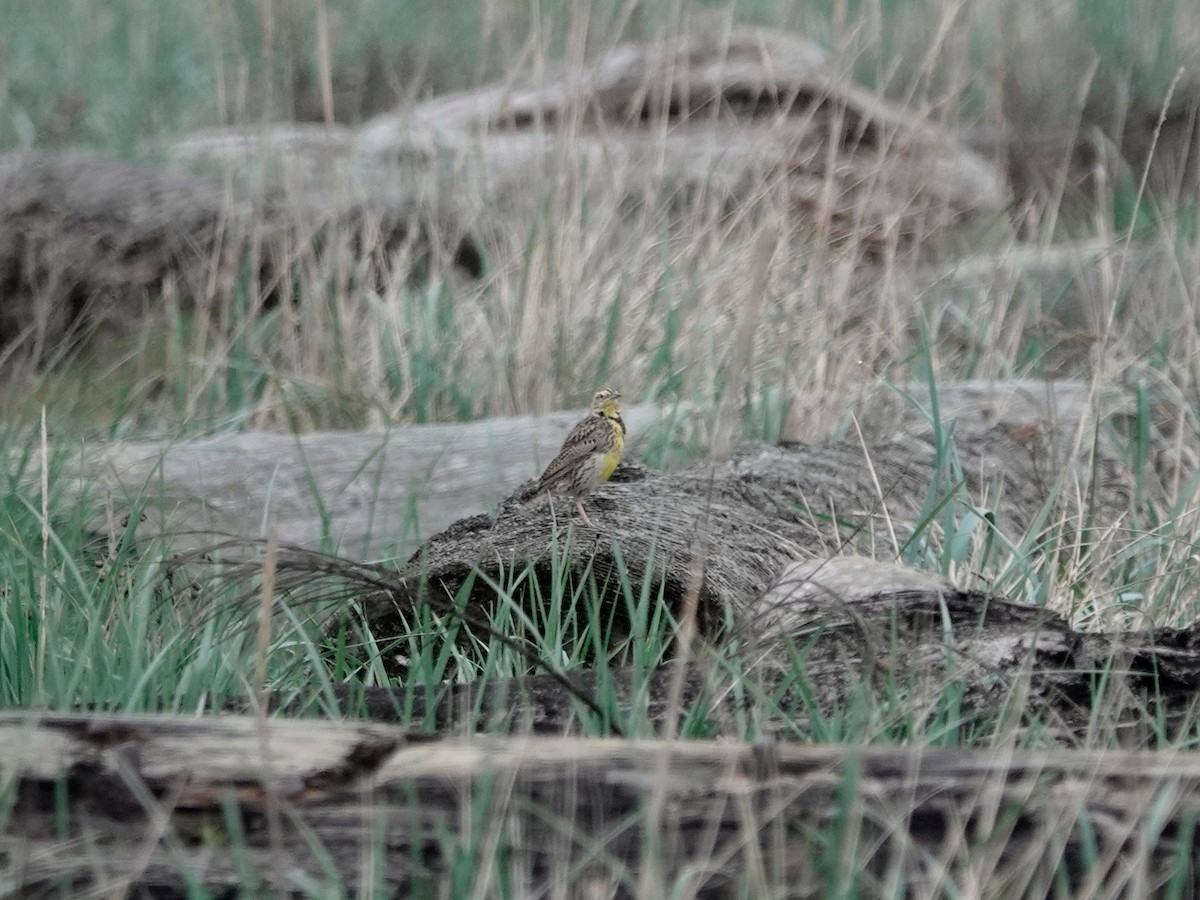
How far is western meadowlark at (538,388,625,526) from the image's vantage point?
334 centimetres

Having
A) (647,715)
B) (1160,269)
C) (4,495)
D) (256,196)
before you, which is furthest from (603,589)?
(1160,269)

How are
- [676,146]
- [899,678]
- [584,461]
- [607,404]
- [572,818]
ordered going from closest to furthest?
[572,818] < [899,678] < [584,461] < [607,404] < [676,146]

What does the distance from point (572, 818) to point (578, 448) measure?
5.70 ft

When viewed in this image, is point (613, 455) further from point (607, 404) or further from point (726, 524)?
point (607, 404)

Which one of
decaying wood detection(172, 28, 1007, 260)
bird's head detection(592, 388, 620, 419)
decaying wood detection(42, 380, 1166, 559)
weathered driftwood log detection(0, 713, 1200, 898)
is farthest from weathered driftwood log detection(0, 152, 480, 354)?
weathered driftwood log detection(0, 713, 1200, 898)

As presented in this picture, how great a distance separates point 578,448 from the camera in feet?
11.2

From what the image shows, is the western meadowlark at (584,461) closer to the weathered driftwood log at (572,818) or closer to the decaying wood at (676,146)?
the decaying wood at (676,146)

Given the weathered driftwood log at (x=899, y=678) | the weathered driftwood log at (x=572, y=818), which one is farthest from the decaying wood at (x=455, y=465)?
the weathered driftwood log at (x=572, y=818)

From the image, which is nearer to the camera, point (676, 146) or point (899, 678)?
point (899, 678)

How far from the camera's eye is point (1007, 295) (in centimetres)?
537

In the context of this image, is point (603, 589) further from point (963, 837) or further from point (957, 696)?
point (963, 837)

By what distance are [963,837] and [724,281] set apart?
3588mm

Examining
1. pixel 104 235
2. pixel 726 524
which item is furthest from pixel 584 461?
pixel 104 235

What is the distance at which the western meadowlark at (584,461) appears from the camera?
3338 millimetres
